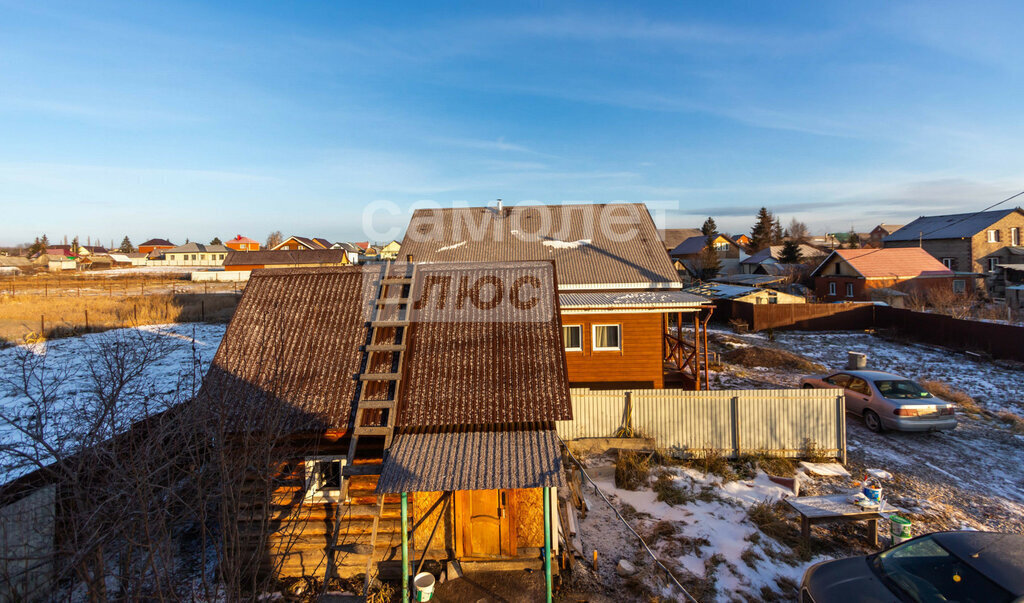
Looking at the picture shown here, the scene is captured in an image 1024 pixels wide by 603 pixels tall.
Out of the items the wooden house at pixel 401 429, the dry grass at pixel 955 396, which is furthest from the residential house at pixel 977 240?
the wooden house at pixel 401 429

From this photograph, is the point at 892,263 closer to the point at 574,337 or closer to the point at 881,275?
the point at 881,275

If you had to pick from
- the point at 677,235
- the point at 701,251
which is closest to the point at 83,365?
the point at 701,251

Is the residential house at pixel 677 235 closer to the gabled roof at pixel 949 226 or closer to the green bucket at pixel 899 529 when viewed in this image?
the gabled roof at pixel 949 226

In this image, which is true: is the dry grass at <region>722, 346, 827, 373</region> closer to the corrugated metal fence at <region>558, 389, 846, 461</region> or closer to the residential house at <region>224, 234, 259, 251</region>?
the corrugated metal fence at <region>558, 389, 846, 461</region>

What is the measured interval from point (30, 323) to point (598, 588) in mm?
28026

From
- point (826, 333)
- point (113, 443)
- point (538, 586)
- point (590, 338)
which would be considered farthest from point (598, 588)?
point (826, 333)

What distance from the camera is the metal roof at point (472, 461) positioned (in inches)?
235

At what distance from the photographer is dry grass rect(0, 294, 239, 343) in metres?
20.8

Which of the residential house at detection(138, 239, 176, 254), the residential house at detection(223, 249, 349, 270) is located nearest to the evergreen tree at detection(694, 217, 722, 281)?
the residential house at detection(223, 249, 349, 270)

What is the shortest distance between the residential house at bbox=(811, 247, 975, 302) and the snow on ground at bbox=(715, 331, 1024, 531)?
16.5 meters

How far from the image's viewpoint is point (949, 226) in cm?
Answer: 4616

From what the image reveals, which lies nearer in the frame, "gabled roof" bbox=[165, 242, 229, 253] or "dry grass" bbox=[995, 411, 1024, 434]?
"dry grass" bbox=[995, 411, 1024, 434]

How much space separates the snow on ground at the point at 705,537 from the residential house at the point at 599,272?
4.83 m

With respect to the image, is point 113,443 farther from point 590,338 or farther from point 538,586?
point 590,338
